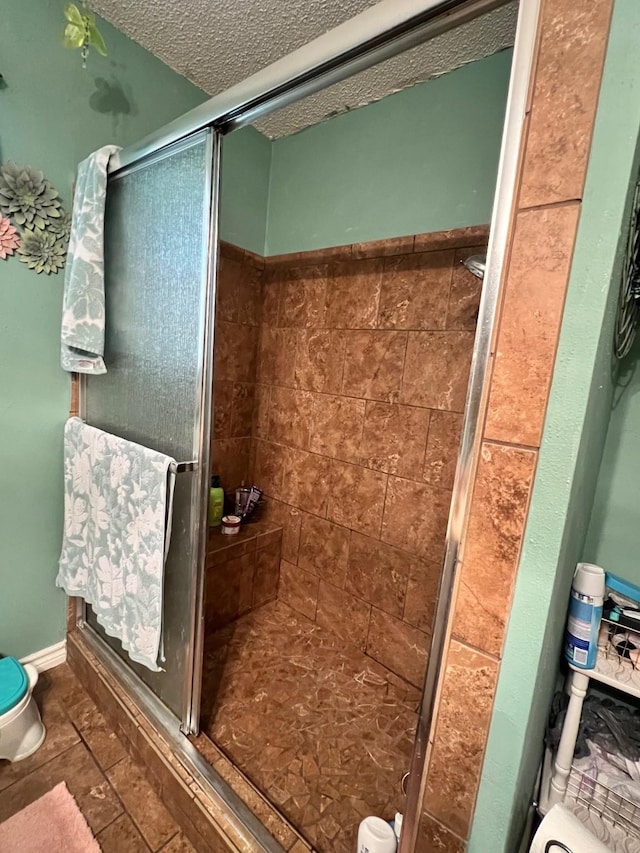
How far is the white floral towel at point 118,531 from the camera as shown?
3.37 ft

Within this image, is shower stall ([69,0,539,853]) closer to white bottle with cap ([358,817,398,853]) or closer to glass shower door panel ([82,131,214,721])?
glass shower door panel ([82,131,214,721])

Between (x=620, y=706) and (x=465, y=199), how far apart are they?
5.49 feet

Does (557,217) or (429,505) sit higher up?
(557,217)

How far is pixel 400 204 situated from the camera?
4.96ft

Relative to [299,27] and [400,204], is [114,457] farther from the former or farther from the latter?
[299,27]

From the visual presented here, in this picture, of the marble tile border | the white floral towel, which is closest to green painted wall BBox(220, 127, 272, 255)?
the marble tile border

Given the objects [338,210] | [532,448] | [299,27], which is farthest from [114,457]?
[299,27]

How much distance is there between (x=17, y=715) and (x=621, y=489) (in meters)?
1.89

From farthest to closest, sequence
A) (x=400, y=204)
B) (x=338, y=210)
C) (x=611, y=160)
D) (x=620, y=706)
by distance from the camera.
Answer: (x=338, y=210), (x=400, y=204), (x=620, y=706), (x=611, y=160)

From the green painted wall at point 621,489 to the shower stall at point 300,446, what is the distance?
1.39 feet

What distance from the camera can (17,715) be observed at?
1.14m

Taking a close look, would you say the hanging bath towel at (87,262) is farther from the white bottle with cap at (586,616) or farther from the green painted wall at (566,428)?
the white bottle with cap at (586,616)

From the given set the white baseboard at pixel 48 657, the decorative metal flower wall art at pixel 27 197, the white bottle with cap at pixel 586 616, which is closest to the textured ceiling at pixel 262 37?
the decorative metal flower wall art at pixel 27 197

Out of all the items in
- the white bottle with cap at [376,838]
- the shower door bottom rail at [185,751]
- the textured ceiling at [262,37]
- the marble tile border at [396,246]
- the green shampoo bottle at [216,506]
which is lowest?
the shower door bottom rail at [185,751]
